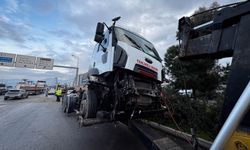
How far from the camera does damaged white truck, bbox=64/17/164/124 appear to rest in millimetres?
4059

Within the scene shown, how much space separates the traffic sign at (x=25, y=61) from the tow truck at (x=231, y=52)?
31.3m

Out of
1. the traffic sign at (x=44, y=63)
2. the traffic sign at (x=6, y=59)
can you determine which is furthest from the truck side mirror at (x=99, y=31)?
the traffic sign at (x=6, y=59)

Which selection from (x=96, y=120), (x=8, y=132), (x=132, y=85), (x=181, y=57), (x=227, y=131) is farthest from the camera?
(x=8, y=132)

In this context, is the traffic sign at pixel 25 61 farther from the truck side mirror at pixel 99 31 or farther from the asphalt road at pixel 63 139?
the truck side mirror at pixel 99 31

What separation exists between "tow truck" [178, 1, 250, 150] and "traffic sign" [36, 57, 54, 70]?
102ft

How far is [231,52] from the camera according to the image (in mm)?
1653

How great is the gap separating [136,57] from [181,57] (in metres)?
2.09

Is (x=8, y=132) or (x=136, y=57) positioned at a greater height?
(x=136, y=57)

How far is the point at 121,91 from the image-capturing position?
4.09 meters

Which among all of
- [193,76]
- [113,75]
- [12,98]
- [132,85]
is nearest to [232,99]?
[132,85]

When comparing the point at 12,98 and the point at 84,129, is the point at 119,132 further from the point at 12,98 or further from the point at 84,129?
the point at 12,98

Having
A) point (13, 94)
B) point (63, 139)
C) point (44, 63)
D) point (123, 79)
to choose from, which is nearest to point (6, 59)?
point (44, 63)

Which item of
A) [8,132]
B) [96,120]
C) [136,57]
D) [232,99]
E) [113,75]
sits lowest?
[8,132]

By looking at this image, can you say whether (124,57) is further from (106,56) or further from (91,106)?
(91,106)
